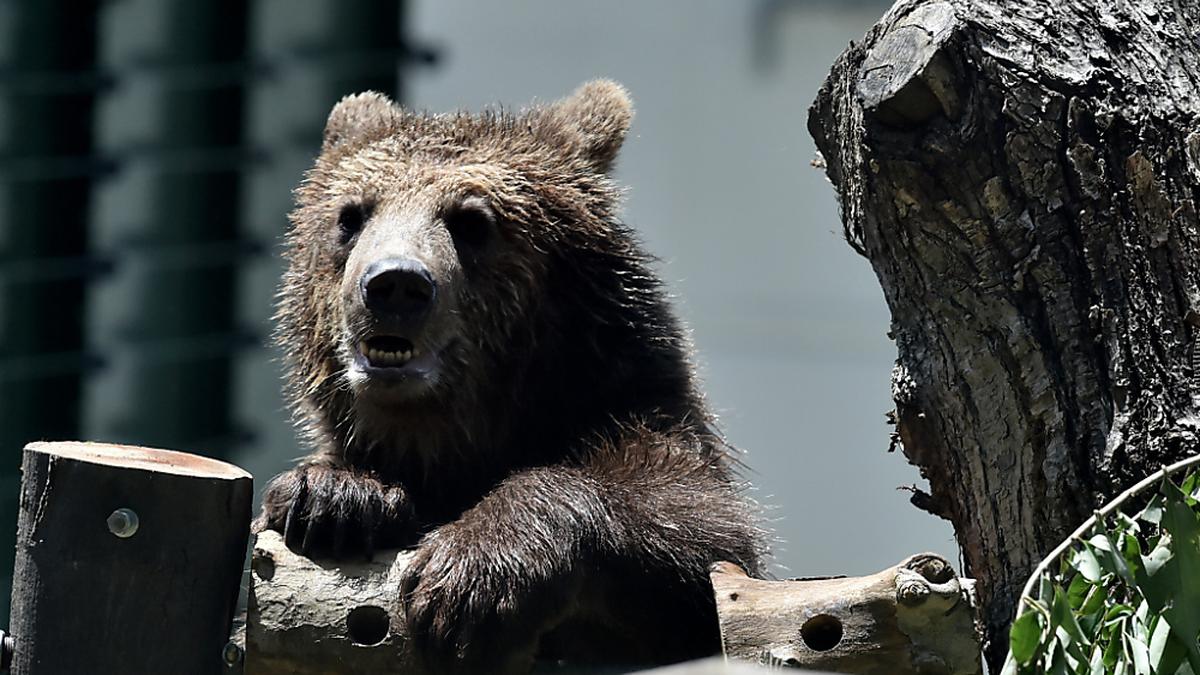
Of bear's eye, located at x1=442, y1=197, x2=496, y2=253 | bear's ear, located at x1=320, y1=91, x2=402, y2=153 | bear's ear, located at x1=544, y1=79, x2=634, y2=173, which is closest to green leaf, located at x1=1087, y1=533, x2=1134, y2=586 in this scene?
bear's eye, located at x1=442, y1=197, x2=496, y2=253

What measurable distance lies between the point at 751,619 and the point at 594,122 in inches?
90.8

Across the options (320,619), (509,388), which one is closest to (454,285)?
(509,388)

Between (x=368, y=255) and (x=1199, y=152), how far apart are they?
202 cm

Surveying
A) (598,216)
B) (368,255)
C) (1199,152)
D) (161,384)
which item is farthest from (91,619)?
(161,384)

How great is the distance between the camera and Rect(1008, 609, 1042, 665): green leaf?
9.60 ft

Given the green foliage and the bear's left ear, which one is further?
the bear's left ear

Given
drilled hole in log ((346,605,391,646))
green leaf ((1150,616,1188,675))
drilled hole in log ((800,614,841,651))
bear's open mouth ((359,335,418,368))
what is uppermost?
bear's open mouth ((359,335,418,368))

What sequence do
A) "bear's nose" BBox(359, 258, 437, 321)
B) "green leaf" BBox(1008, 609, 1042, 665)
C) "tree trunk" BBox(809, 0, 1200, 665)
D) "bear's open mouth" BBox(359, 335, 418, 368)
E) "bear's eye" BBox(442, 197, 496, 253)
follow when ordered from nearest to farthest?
"green leaf" BBox(1008, 609, 1042, 665)
"tree trunk" BBox(809, 0, 1200, 665)
"bear's nose" BBox(359, 258, 437, 321)
"bear's open mouth" BBox(359, 335, 418, 368)
"bear's eye" BBox(442, 197, 496, 253)

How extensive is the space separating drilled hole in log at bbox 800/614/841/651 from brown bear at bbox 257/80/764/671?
2.10 ft

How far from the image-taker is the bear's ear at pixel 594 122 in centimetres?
520

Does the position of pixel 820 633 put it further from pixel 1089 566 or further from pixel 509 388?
pixel 509 388

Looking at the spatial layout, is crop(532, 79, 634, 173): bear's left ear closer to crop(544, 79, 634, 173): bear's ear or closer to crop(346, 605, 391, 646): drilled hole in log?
crop(544, 79, 634, 173): bear's ear

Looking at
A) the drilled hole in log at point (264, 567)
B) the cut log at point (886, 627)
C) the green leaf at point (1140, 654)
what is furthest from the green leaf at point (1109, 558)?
the drilled hole in log at point (264, 567)

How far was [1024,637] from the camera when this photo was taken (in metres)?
2.93
